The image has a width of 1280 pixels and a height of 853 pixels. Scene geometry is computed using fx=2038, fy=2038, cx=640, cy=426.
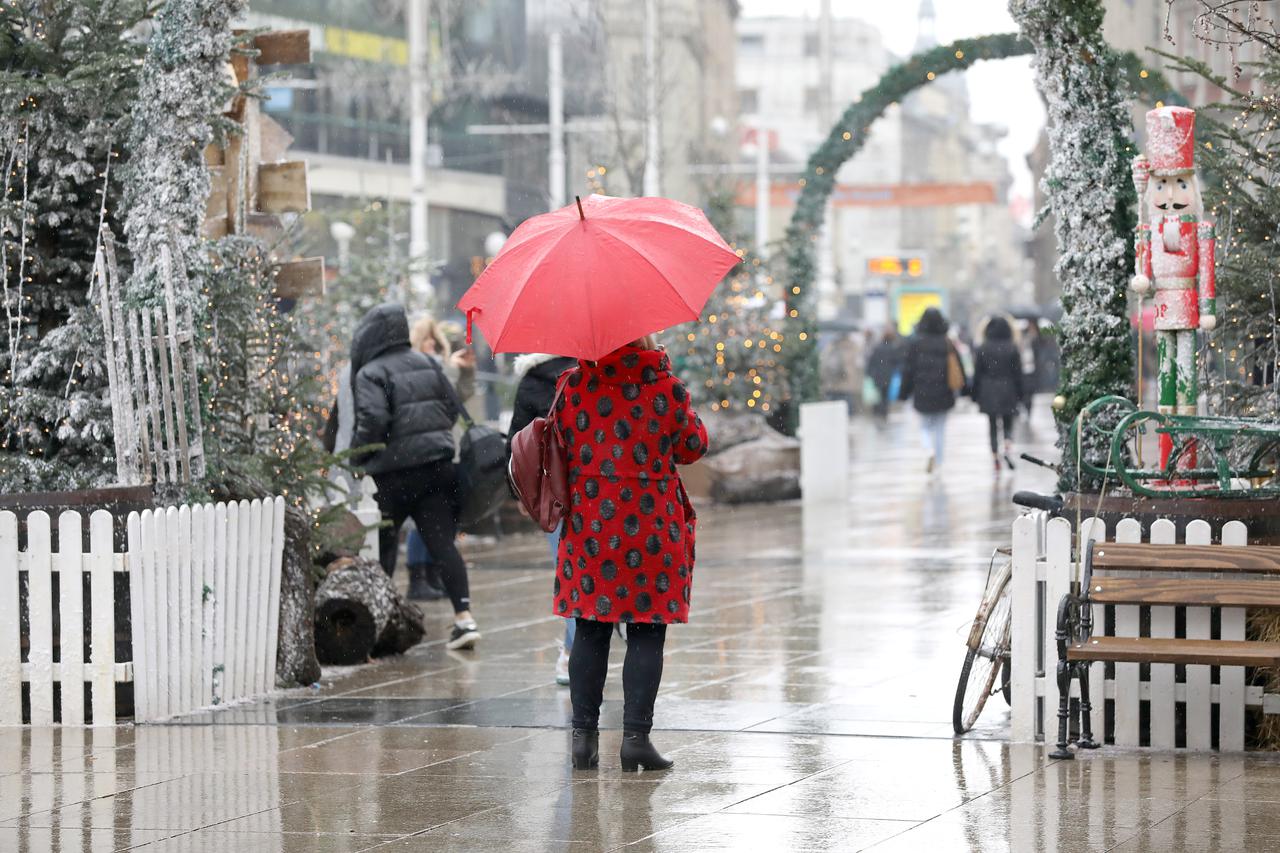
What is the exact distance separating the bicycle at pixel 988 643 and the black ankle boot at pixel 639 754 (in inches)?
52.3

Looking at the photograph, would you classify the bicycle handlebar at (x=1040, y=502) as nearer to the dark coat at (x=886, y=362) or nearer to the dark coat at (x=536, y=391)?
the dark coat at (x=536, y=391)

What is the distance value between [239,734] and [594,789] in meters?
2.06

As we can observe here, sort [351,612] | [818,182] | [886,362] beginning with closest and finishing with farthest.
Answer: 1. [351,612]
2. [818,182]
3. [886,362]

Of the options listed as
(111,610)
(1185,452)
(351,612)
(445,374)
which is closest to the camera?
(1185,452)

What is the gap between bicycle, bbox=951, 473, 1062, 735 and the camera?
817 centimetres

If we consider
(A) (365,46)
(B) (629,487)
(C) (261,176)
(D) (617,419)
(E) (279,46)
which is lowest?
(B) (629,487)

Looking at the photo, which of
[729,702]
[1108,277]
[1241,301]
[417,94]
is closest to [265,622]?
[729,702]

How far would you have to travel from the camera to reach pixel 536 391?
961cm

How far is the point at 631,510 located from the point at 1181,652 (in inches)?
79.9

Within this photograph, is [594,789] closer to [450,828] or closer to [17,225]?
[450,828]

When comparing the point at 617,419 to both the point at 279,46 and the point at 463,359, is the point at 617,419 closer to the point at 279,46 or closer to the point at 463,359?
the point at 279,46

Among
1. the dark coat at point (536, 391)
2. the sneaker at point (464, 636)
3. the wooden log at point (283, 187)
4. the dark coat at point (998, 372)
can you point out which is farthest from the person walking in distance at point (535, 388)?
the dark coat at point (998, 372)

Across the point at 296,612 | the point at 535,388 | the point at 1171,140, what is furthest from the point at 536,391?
the point at 1171,140

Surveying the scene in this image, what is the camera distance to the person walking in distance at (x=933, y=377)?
78.5 feet
